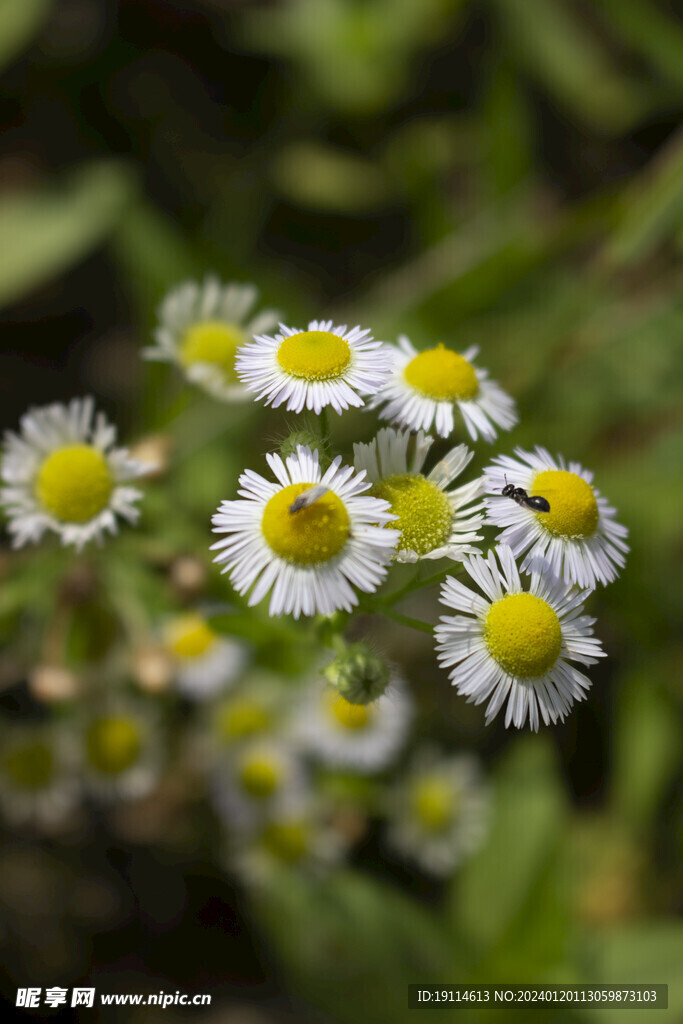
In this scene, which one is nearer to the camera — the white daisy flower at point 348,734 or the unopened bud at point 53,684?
the unopened bud at point 53,684

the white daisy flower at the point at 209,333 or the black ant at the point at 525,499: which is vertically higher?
the white daisy flower at the point at 209,333

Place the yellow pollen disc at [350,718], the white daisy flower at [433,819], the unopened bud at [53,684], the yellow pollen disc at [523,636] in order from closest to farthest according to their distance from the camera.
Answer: the yellow pollen disc at [523,636] → the unopened bud at [53,684] → the yellow pollen disc at [350,718] → the white daisy flower at [433,819]

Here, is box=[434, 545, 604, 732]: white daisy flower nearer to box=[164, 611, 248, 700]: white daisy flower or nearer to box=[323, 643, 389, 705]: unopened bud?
box=[323, 643, 389, 705]: unopened bud

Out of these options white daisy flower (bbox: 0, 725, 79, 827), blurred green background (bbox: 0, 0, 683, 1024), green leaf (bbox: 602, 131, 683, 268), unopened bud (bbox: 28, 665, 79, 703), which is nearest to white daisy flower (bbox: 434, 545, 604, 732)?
blurred green background (bbox: 0, 0, 683, 1024)

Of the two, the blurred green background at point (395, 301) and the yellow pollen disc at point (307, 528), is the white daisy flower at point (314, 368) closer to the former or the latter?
the yellow pollen disc at point (307, 528)

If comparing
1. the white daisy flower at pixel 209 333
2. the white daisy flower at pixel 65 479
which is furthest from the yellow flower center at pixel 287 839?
A: the white daisy flower at pixel 209 333

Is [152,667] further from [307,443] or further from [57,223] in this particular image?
[57,223]

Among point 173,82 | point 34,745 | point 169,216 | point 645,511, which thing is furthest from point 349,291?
point 34,745

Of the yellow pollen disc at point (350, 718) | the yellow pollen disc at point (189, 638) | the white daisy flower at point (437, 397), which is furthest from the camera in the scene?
the yellow pollen disc at point (189, 638)

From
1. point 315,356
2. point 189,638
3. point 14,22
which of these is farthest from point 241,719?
point 14,22
